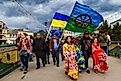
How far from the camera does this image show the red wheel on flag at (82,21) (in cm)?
1323

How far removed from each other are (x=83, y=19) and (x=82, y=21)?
103mm

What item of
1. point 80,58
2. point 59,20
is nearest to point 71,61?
point 80,58

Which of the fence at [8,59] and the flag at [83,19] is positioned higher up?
the flag at [83,19]

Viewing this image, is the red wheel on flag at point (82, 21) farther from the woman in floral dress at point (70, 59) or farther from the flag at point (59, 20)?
the flag at point (59, 20)

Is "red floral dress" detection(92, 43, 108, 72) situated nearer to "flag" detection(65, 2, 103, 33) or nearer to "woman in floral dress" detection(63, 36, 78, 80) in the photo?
"flag" detection(65, 2, 103, 33)

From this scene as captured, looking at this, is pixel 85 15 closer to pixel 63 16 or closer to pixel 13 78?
pixel 13 78

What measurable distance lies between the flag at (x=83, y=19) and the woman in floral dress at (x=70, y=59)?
118cm

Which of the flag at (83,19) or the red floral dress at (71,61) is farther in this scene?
the flag at (83,19)

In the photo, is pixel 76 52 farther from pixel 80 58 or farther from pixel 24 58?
pixel 24 58

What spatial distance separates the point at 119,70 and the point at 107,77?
2065 millimetres

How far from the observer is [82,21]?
1331cm

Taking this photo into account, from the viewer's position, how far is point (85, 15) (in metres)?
13.1

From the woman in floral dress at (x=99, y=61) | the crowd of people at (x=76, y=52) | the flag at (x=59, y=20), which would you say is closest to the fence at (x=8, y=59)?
the crowd of people at (x=76, y=52)

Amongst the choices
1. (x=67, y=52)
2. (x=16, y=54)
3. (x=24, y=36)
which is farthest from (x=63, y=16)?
(x=67, y=52)
